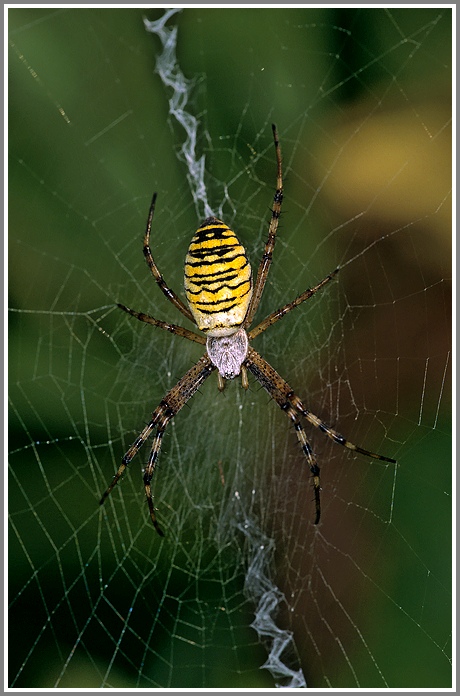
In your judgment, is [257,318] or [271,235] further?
[257,318]

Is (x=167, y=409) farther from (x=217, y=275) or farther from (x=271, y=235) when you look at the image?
(x=271, y=235)

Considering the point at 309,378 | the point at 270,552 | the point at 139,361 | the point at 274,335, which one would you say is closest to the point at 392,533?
the point at 309,378

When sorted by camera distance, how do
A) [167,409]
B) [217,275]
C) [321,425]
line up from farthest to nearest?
[167,409] → [321,425] → [217,275]

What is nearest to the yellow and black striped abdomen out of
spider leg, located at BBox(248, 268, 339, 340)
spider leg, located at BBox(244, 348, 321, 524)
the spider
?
the spider

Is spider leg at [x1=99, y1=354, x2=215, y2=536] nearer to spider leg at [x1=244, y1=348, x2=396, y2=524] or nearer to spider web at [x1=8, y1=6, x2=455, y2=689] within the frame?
spider web at [x1=8, y1=6, x2=455, y2=689]

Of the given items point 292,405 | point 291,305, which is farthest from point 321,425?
point 291,305

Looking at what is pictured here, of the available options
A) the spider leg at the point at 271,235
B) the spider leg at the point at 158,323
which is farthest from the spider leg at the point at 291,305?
the spider leg at the point at 158,323
